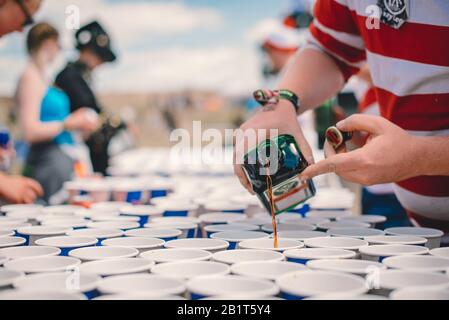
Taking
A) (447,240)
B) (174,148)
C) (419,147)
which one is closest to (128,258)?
(419,147)

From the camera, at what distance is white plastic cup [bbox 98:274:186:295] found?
36.0 inches

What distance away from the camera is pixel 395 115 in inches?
60.7

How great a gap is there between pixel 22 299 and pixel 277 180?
2.31 feet

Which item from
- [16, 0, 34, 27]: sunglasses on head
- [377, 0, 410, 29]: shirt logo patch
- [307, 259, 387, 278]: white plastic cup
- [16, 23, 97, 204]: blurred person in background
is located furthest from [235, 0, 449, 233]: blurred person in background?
[16, 23, 97, 204]: blurred person in background

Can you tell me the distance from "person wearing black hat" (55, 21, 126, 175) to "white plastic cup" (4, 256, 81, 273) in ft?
9.46

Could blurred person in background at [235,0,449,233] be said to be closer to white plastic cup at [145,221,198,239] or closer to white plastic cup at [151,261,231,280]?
white plastic cup at [145,221,198,239]

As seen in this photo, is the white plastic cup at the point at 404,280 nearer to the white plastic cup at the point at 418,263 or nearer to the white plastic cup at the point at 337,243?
the white plastic cup at the point at 418,263

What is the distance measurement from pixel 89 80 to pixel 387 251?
11.0 ft

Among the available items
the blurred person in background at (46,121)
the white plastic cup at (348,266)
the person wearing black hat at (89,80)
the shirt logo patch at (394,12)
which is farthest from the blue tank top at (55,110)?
the white plastic cup at (348,266)

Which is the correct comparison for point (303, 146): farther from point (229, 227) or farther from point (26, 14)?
point (26, 14)

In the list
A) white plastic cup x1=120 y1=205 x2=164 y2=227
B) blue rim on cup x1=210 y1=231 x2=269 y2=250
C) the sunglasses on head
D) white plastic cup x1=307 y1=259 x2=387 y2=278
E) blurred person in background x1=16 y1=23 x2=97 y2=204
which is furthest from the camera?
blurred person in background x1=16 y1=23 x2=97 y2=204

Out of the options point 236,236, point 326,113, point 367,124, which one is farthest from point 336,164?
point 326,113

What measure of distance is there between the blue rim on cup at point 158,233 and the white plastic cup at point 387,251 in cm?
49
